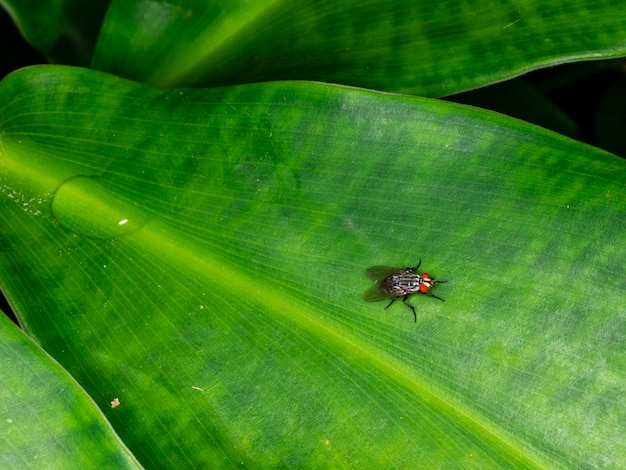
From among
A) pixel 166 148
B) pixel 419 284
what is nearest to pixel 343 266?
pixel 419 284

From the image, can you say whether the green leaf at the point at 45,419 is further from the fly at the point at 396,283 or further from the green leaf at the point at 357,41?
the green leaf at the point at 357,41

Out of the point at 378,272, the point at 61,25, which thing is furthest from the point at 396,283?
the point at 61,25

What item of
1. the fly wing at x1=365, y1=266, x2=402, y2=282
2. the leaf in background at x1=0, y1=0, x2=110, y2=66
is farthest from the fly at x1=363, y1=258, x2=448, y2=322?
the leaf in background at x1=0, y1=0, x2=110, y2=66

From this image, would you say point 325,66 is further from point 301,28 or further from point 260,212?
point 260,212

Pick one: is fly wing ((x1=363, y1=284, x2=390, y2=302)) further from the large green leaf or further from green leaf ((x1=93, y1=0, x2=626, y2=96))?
green leaf ((x1=93, y1=0, x2=626, y2=96))

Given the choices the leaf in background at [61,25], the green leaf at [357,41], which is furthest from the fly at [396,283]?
the leaf in background at [61,25]

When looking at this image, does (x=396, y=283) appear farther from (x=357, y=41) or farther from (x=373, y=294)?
(x=357, y=41)
